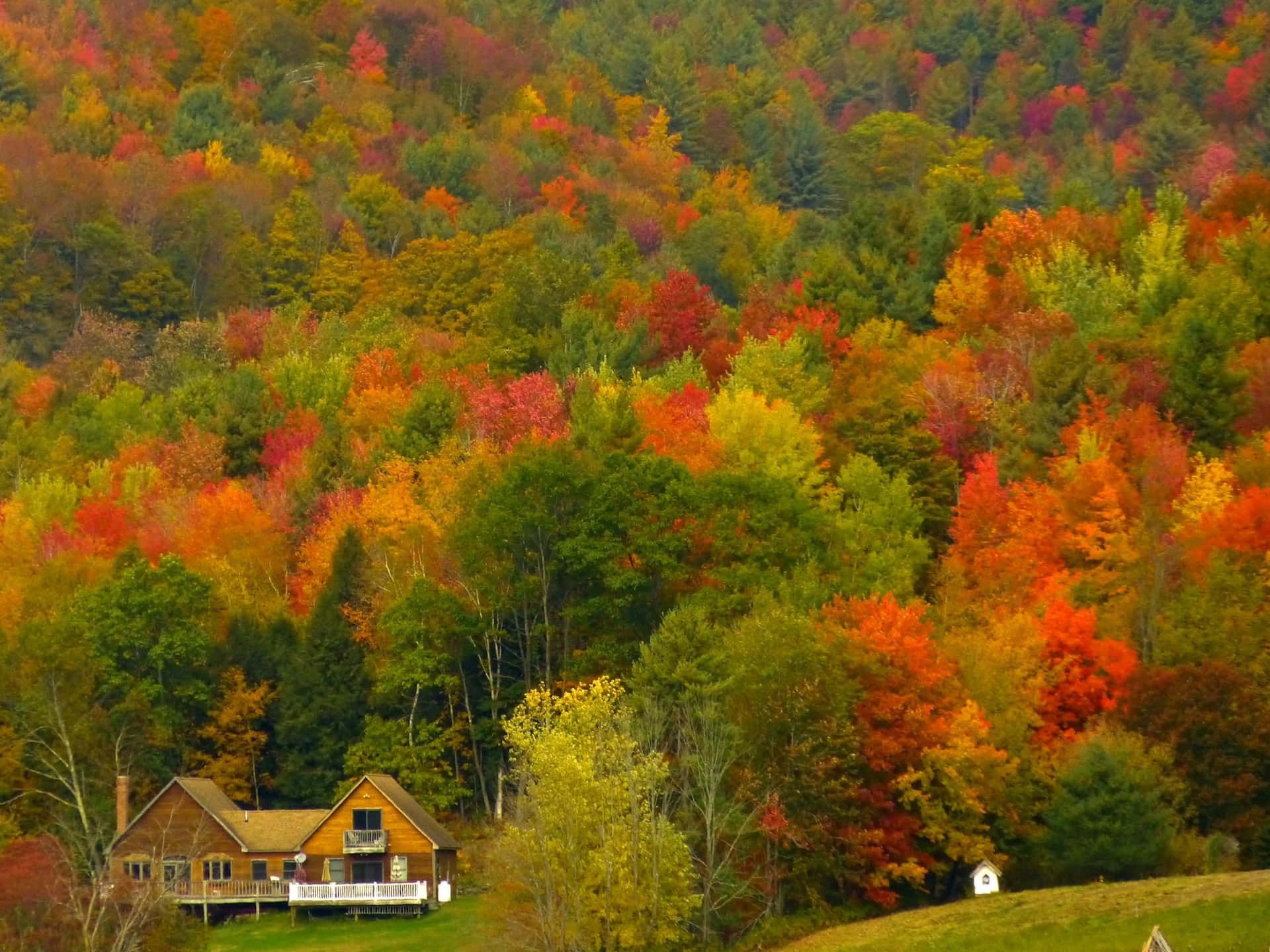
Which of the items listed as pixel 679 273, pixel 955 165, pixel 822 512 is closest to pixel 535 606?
pixel 822 512

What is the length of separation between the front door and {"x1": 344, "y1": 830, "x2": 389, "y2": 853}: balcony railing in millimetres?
578

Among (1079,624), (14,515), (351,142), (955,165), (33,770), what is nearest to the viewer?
(1079,624)

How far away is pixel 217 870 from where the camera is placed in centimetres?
7656

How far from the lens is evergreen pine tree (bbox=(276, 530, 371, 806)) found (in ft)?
264

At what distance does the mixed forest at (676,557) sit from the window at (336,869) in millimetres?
3970

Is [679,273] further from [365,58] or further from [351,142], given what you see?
[365,58]

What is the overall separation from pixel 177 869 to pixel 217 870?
1.62m

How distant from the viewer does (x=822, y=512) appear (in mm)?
81188

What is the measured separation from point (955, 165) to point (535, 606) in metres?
119

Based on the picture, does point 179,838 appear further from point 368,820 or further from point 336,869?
point 368,820

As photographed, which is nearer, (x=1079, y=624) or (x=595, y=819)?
(x=595, y=819)

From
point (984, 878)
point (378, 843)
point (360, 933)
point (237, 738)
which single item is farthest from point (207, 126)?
point (984, 878)

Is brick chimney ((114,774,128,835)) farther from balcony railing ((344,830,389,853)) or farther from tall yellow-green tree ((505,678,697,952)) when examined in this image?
tall yellow-green tree ((505,678,697,952))

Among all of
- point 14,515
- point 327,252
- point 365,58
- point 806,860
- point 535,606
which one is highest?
point 365,58
